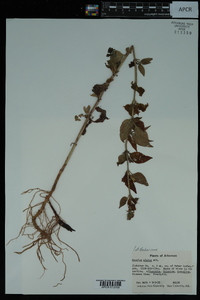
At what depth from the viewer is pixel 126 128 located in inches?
41.5

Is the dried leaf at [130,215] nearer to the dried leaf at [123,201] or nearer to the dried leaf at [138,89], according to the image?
the dried leaf at [123,201]

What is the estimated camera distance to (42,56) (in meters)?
1.06

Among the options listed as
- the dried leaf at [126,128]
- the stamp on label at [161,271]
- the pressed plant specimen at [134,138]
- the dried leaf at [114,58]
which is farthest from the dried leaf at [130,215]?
the dried leaf at [114,58]

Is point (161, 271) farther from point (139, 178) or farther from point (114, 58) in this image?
point (114, 58)

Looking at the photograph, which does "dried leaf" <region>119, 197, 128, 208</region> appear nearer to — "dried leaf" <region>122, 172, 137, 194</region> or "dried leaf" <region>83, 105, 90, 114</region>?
"dried leaf" <region>122, 172, 137, 194</region>

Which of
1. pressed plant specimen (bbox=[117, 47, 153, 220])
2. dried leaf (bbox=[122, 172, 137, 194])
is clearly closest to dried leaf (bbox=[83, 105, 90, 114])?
pressed plant specimen (bbox=[117, 47, 153, 220])

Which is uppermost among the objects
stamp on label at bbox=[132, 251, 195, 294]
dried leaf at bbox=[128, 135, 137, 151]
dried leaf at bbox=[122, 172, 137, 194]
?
dried leaf at bbox=[128, 135, 137, 151]

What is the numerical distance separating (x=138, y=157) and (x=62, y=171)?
9.1 inches

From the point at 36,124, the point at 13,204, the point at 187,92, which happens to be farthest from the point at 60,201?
the point at 187,92

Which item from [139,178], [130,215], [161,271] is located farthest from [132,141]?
[161,271]

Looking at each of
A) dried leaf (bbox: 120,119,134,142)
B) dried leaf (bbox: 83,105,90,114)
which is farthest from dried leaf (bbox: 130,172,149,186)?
dried leaf (bbox: 83,105,90,114)

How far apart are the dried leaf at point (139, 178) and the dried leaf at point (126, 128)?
0.12 meters

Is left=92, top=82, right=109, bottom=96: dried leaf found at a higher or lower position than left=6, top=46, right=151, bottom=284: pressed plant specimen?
higher

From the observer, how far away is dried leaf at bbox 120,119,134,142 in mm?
1055
